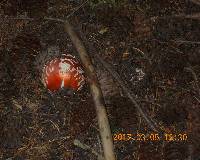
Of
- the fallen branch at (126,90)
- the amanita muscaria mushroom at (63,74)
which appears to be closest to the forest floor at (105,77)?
the fallen branch at (126,90)

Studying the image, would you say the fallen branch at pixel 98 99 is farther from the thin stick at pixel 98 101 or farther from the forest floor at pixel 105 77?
the forest floor at pixel 105 77

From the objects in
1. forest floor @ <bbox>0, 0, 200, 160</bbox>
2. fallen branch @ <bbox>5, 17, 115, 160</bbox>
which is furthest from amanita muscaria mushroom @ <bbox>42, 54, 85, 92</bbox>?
forest floor @ <bbox>0, 0, 200, 160</bbox>

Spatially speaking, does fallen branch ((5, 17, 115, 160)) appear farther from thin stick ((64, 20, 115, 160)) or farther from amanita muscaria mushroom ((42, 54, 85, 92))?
amanita muscaria mushroom ((42, 54, 85, 92))

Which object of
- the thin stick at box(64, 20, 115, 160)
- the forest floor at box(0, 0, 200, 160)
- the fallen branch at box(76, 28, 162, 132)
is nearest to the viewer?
the thin stick at box(64, 20, 115, 160)

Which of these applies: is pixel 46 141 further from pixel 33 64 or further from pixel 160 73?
pixel 160 73

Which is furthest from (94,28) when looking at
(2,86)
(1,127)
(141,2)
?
(1,127)

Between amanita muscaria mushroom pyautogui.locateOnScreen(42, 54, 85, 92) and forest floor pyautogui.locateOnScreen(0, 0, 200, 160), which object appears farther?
forest floor pyautogui.locateOnScreen(0, 0, 200, 160)
